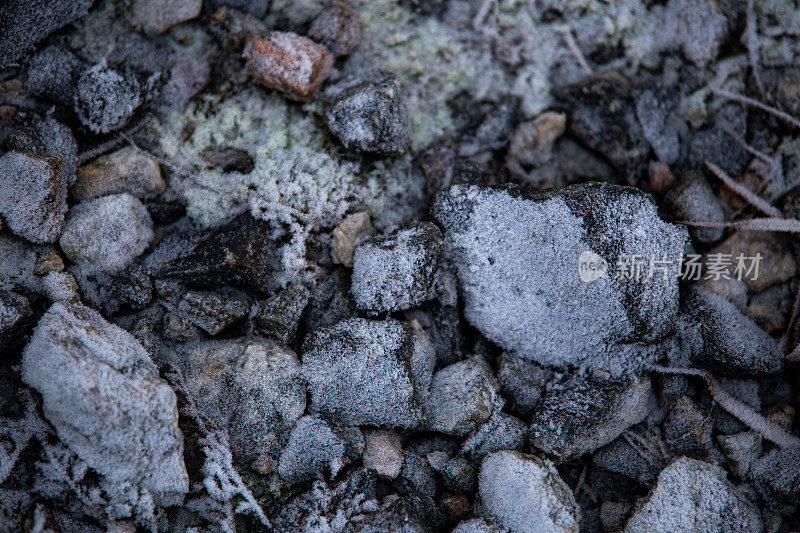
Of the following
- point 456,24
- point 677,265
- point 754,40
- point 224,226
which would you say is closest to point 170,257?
point 224,226

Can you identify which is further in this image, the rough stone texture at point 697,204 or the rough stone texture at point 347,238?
the rough stone texture at point 697,204

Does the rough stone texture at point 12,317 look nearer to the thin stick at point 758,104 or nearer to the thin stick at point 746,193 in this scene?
the thin stick at point 746,193

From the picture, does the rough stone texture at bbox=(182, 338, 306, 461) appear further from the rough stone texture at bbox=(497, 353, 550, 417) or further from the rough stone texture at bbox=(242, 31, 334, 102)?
the rough stone texture at bbox=(242, 31, 334, 102)

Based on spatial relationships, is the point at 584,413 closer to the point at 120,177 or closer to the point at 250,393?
the point at 250,393

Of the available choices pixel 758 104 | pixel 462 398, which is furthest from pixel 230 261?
pixel 758 104

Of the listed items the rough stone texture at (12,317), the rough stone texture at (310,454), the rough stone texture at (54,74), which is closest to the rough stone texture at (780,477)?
the rough stone texture at (310,454)

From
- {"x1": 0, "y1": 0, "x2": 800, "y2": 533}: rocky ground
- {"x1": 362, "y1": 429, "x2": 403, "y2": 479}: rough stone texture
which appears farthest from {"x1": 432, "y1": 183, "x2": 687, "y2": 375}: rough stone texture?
{"x1": 362, "y1": 429, "x2": 403, "y2": 479}: rough stone texture
